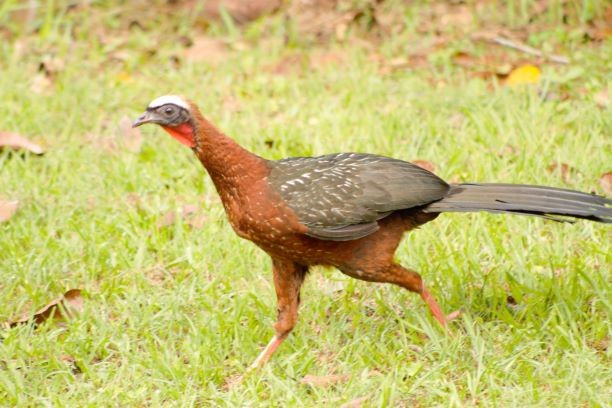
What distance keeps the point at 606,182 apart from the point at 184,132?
8.83 ft

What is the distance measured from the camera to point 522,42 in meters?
8.05

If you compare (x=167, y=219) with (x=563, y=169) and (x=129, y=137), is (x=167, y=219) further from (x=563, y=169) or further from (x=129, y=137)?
(x=563, y=169)

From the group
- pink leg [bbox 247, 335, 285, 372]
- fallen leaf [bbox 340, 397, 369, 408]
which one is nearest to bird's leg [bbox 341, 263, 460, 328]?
pink leg [bbox 247, 335, 285, 372]

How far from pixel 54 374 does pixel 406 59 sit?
435cm

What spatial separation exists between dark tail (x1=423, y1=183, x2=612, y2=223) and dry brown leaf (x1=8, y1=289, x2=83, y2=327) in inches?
73.9

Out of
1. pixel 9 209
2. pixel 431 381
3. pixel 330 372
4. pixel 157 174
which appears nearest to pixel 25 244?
pixel 9 209

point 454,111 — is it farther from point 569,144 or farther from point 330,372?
point 330,372

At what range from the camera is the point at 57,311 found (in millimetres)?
5230

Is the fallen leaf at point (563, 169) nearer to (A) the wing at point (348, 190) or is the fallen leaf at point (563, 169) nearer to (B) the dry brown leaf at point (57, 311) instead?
(A) the wing at point (348, 190)

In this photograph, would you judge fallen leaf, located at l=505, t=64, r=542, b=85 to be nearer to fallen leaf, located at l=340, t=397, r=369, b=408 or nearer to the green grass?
the green grass

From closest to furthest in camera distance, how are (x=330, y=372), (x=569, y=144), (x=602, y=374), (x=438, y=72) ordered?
(x=602, y=374), (x=330, y=372), (x=569, y=144), (x=438, y=72)

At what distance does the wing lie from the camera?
4590mm

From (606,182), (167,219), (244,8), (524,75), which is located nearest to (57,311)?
(167,219)

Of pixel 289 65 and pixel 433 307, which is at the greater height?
pixel 289 65
